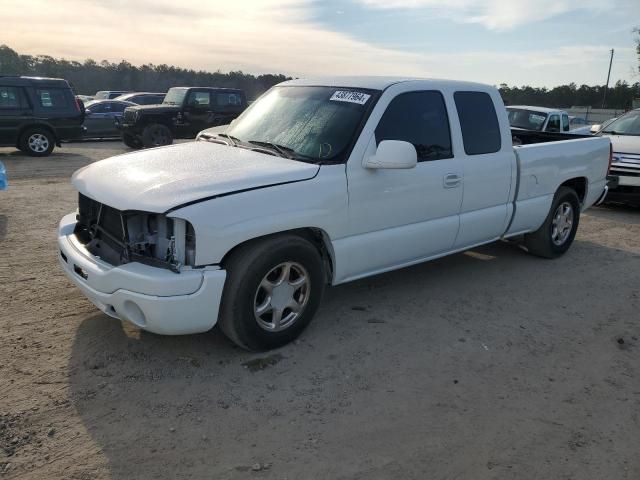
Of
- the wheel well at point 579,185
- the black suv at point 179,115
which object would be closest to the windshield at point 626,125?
the wheel well at point 579,185

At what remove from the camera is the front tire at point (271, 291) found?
3443mm

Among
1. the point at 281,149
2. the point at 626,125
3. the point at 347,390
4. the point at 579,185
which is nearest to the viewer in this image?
the point at 347,390

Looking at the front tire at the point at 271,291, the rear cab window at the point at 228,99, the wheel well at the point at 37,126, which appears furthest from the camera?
the rear cab window at the point at 228,99

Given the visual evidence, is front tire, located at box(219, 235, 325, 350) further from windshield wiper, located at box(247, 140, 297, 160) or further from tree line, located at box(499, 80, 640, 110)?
tree line, located at box(499, 80, 640, 110)

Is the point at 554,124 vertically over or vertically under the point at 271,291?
over

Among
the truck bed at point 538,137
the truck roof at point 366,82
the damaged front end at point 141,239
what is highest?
the truck roof at point 366,82

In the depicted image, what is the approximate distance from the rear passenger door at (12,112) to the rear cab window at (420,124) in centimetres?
1255

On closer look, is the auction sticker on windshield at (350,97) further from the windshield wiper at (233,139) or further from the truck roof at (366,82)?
the windshield wiper at (233,139)

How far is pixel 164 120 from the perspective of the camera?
16406mm

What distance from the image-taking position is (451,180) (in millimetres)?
4633

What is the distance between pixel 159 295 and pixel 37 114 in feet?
42.6

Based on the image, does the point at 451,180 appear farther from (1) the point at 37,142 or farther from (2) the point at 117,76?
(2) the point at 117,76

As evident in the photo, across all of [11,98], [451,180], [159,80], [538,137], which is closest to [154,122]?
[11,98]

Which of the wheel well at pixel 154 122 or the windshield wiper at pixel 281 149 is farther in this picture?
the wheel well at pixel 154 122
